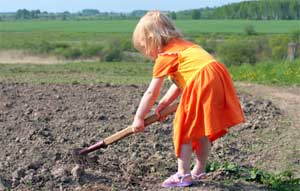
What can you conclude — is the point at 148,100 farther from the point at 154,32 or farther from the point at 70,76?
the point at 70,76

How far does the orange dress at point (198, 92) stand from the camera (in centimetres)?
492

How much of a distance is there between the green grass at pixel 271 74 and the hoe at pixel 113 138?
7922 mm

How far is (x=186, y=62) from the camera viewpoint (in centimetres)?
497

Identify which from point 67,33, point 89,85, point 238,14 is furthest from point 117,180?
point 238,14

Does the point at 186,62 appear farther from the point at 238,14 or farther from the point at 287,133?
the point at 238,14

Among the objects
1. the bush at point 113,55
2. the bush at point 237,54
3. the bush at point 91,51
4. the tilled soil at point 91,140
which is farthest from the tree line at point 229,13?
the tilled soil at point 91,140

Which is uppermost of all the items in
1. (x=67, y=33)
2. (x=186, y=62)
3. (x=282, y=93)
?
(x=186, y=62)

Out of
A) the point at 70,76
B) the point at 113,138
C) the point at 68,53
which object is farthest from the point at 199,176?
the point at 68,53

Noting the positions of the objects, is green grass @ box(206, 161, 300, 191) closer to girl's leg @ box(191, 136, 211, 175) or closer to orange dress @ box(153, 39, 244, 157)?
girl's leg @ box(191, 136, 211, 175)

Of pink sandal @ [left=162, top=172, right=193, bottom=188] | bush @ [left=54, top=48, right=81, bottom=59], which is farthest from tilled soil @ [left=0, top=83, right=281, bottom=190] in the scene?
bush @ [left=54, top=48, right=81, bottom=59]

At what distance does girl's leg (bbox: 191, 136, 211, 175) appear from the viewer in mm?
5262

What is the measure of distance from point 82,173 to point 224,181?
43.1 inches

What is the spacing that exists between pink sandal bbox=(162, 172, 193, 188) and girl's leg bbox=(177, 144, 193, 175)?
0.04m

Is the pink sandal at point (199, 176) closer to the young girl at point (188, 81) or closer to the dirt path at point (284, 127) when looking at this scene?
the young girl at point (188, 81)
